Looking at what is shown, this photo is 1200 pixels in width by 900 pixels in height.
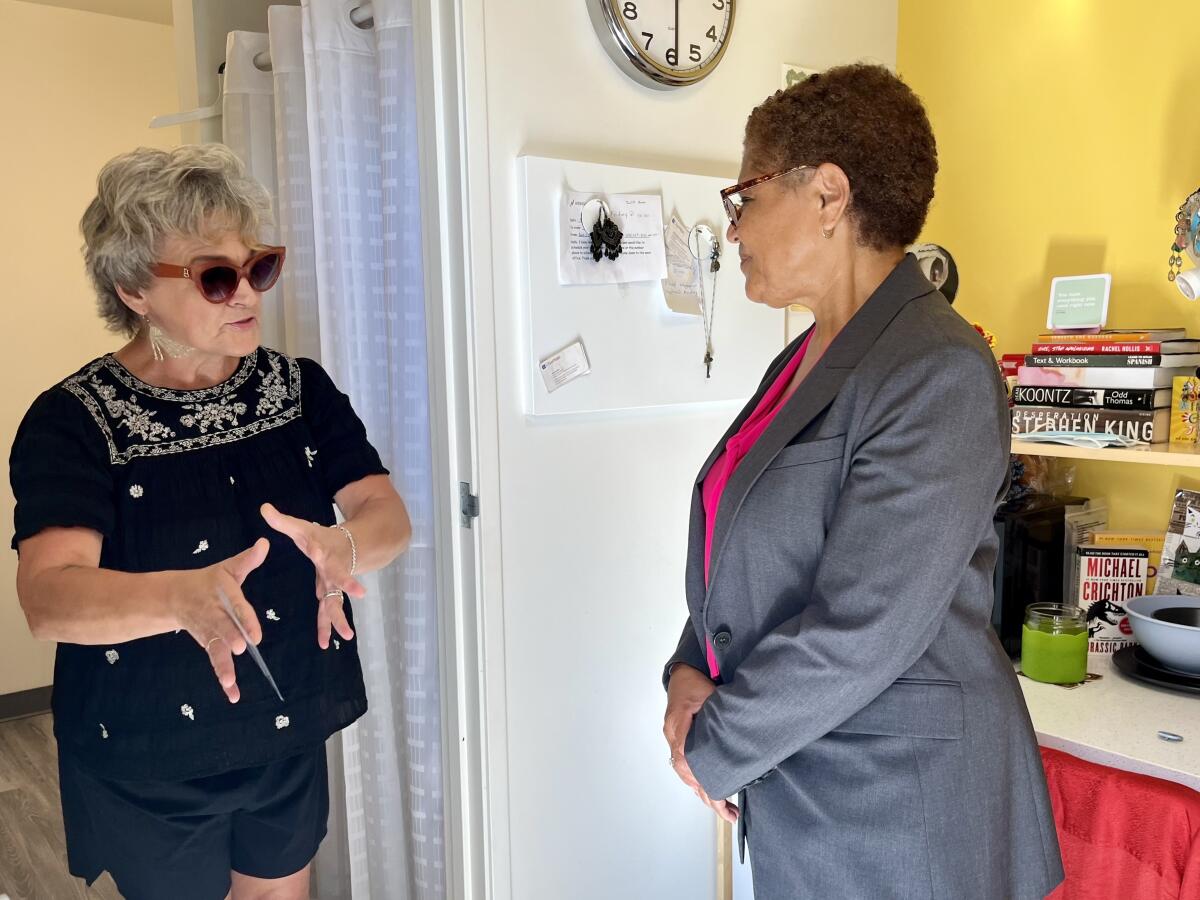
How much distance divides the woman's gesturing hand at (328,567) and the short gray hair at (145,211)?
0.37 m

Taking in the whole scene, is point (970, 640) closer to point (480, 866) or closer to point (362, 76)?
point (480, 866)

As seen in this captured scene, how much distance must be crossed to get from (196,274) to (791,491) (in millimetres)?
817

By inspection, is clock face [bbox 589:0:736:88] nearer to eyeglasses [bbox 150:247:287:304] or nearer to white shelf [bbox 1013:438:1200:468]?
eyeglasses [bbox 150:247:287:304]

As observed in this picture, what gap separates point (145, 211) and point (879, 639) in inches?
41.4

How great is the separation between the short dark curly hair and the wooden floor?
8.05 feet

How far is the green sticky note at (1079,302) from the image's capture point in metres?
2.00

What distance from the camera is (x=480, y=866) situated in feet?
5.83

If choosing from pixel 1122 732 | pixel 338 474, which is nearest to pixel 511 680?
pixel 338 474

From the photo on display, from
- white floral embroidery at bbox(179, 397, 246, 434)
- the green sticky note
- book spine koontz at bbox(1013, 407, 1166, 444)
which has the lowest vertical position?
book spine koontz at bbox(1013, 407, 1166, 444)

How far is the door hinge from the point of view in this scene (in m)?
1.72

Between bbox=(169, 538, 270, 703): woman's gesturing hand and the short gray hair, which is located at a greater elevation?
the short gray hair

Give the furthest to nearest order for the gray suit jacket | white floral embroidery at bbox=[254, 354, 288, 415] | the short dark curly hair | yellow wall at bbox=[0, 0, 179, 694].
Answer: yellow wall at bbox=[0, 0, 179, 694] < white floral embroidery at bbox=[254, 354, 288, 415] < the short dark curly hair < the gray suit jacket

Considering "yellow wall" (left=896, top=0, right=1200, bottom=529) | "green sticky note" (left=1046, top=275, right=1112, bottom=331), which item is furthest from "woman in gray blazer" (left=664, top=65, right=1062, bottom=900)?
"yellow wall" (left=896, top=0, right=1200, bottom=529)

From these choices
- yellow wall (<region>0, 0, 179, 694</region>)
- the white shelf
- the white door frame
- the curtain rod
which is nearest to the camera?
the white door frame
